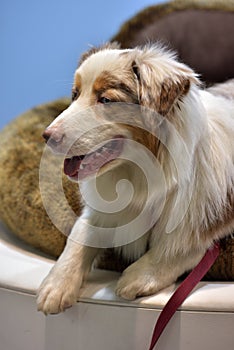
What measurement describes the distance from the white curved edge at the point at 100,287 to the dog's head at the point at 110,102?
23cm

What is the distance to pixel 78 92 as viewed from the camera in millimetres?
944

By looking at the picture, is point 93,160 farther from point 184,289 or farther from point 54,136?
point 184,289

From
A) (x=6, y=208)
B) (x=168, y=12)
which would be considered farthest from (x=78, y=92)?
(x=168, y=12)

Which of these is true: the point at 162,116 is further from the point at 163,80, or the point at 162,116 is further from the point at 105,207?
the point at 105,207

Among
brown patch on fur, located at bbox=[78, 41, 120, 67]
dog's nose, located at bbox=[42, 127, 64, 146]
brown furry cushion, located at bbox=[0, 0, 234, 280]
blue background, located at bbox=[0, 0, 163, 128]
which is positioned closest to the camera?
dog's nose, located at bbox=[42, 127, 64, 146]

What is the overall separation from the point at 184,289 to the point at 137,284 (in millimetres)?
84

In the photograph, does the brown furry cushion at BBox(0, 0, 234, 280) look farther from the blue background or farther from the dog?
the blue background

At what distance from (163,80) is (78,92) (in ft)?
0.52

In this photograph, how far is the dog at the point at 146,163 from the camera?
0.89 m

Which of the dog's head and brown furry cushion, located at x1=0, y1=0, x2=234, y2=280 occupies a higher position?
the dog's head

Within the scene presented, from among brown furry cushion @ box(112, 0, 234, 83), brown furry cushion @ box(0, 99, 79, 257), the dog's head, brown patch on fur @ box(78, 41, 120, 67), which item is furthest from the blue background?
the dog's head

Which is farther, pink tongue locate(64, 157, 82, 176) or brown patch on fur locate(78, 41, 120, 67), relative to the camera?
brown patch on fur locate(78, 41, 120, 67)

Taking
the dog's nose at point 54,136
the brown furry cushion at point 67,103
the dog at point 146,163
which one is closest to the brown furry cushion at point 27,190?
the brown furry cushion at point 67,103

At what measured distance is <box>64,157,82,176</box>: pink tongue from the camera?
915mm
